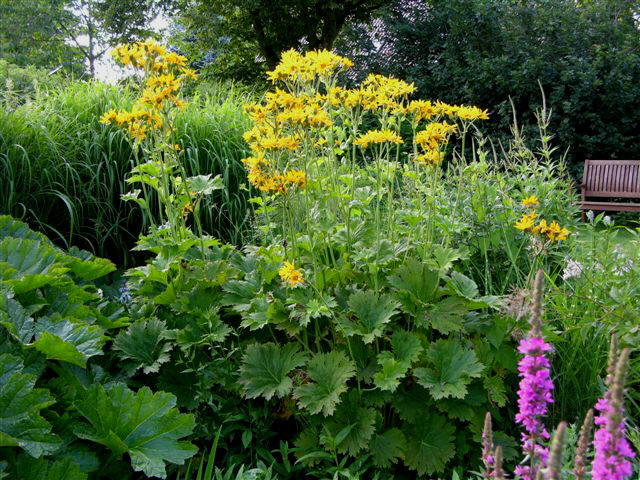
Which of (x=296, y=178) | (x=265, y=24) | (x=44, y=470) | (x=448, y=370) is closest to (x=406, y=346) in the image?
(x=448, y=370)

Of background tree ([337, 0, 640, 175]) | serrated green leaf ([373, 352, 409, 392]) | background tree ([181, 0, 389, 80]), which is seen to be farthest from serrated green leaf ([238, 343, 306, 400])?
background tree ([181, 0, 389, 80])

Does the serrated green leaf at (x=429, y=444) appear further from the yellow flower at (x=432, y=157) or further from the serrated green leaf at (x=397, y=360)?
the yellow flower at (x=432, y=157)

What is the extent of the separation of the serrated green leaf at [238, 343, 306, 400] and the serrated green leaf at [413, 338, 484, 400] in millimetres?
447

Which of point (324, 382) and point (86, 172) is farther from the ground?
point (86, 172)

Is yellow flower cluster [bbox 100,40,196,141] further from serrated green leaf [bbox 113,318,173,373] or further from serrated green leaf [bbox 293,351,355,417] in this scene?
serrated green leaf [bbox 293,351,355,417]

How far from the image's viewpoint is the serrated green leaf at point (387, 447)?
6.21 ft

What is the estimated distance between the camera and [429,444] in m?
1.95

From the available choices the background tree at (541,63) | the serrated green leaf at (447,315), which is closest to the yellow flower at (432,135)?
the serrated green leaf at (447,315)

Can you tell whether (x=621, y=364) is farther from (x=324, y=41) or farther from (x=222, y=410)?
(x=324, y=41)

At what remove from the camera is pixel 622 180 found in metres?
8.72

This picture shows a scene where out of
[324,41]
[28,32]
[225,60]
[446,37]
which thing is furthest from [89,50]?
[446,37]

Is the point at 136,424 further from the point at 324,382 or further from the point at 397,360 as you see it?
the point at 397,360

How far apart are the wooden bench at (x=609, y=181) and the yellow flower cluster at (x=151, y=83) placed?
7.65 meters

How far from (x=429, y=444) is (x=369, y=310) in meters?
0.51
